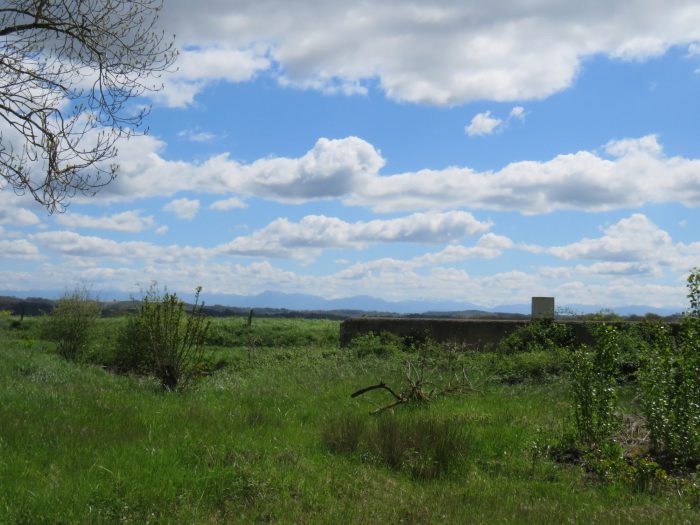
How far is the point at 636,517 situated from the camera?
233 inches

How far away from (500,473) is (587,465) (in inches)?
45.9

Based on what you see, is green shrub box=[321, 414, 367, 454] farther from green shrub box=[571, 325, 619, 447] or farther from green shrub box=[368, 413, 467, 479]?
green shrub box=[571, 325, 619, 447]

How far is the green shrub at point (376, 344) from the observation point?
61.0 ft

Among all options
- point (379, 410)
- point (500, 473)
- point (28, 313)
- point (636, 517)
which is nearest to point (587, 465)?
point (500, 473)

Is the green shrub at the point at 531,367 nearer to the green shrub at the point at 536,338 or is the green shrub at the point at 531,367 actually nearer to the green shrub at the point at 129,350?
the green shrub at the point at 536,338

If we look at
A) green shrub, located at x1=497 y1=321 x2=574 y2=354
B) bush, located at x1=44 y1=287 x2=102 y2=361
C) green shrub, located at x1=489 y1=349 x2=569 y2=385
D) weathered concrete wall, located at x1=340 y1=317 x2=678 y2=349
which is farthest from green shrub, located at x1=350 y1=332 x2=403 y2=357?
bush, located at x1=44 y1=287 x2=102 y2=361

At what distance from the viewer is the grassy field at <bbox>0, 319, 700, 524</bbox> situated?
5812mm

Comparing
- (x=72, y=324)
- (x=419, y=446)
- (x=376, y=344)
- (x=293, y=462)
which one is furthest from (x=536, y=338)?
(x=72, y=324)

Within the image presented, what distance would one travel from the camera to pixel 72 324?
2330 centimetres

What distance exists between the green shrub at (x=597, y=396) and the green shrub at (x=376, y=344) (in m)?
9.80

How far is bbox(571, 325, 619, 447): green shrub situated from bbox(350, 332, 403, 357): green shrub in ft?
32.2

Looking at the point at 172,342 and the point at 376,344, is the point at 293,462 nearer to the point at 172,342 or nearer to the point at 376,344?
the point at 172,342

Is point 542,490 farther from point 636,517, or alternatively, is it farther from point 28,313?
point 28,313

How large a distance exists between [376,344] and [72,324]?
36.9 ft
